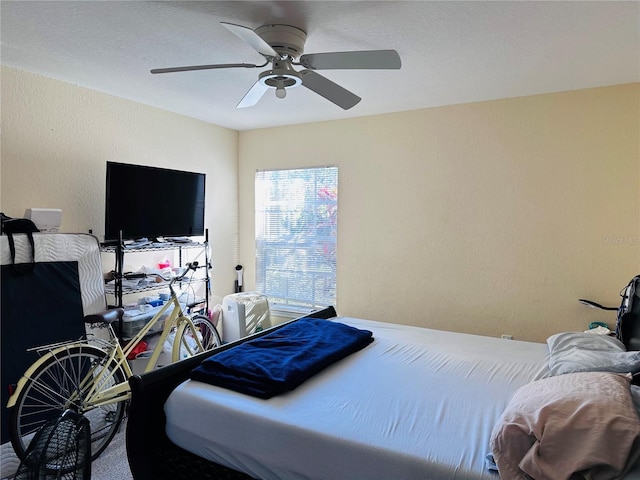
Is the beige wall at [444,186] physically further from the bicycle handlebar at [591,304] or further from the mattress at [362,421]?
the mattress at [362,421]

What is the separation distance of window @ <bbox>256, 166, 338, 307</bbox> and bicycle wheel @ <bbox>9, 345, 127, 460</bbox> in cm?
208

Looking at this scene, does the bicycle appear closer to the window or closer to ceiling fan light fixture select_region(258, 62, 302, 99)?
ceiling fan light fixture select_region(258, 62, 302, 99)

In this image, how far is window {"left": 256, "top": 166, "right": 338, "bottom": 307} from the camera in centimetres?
412

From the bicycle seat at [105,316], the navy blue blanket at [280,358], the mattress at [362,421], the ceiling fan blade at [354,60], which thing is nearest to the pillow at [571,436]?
the mattress at [362,421]

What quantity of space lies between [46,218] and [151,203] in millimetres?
718

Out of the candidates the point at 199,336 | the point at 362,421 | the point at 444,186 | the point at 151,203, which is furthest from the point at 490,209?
the point at 151,203

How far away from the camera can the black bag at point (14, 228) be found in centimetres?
244

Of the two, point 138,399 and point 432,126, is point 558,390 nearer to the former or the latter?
point 138,399

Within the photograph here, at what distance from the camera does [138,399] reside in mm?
1786

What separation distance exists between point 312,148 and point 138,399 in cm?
297

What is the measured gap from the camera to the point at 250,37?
1.74 metres

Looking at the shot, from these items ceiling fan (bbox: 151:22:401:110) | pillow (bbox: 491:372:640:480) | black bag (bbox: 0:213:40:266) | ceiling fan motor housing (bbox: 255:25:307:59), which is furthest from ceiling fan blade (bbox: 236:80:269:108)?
pillow (bbox: 491:372:640:480)

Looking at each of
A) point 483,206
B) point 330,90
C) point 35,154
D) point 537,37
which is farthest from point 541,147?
point 35,154

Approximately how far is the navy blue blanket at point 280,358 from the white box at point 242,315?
1414 millimetres
